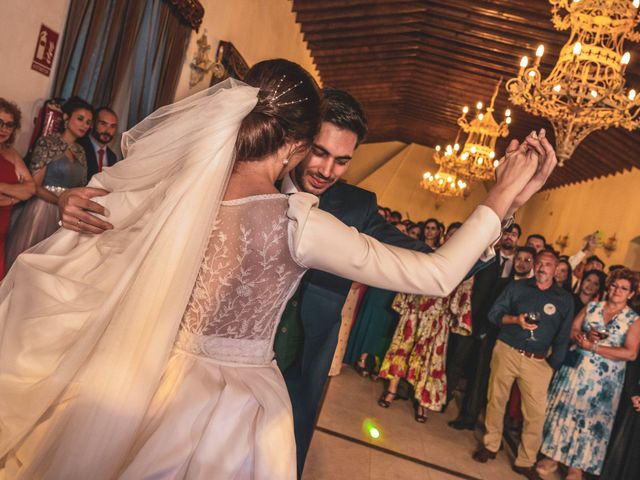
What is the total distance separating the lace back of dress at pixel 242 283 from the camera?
1.25m

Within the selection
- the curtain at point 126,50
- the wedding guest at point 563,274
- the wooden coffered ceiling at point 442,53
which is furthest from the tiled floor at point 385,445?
the wooden coffered ceiling at point 442,53

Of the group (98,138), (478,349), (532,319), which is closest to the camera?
(98,138)

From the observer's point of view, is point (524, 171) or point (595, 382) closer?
Answer: point (524, 171)

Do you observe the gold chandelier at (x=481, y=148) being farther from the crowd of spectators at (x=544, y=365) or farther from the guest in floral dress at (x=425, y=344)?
the guest in floral dress at (x=425, y=344)

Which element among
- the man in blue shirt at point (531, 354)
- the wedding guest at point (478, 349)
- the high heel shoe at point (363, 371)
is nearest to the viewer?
the man in blue shirt at point (531, 354)

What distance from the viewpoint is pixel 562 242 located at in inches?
450

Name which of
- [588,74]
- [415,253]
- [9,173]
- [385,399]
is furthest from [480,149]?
[415,253]

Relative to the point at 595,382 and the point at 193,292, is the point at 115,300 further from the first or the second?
the point at 595,382

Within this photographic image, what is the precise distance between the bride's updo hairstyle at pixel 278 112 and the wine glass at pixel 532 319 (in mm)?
3403

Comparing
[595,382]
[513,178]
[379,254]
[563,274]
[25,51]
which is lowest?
[595,382]

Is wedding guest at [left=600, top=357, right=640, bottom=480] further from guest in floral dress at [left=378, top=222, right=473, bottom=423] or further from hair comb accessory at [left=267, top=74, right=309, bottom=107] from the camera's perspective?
hair comb accessory at [left=267, top=74, right=309, bottom=107]

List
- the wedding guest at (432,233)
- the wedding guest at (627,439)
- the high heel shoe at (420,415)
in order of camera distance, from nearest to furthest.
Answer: the wedding guest at (627,439), the high heel shoe at (420,415), the wedding guest at (432,233)

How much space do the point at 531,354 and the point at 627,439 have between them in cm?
93

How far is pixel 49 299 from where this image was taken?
4.32 ft
